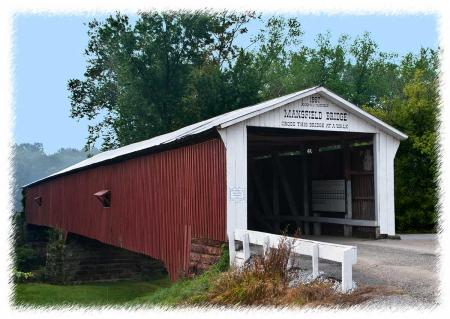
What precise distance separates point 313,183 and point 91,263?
12.9 meters

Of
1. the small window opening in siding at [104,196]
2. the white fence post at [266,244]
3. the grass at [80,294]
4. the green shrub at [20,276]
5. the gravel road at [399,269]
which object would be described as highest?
the small window opening in siding at [104,196]

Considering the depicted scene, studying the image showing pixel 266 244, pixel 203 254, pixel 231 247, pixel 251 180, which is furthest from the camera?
pixel 251 180

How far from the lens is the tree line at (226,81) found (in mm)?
18641

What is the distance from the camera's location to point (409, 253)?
34.7ft

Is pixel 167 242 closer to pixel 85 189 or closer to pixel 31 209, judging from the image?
pixel 85 189

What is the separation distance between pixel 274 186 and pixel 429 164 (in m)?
5.23

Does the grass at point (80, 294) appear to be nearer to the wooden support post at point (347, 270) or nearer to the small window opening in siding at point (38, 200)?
the small window opening in siding at point (38, 200)

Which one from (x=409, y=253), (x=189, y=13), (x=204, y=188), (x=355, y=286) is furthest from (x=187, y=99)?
(x=355, y=286)

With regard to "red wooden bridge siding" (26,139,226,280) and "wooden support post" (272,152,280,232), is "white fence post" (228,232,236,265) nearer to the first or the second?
"red wooden bridge siding" (26,139,226,280)

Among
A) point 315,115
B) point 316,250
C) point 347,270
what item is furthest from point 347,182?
point 347,270

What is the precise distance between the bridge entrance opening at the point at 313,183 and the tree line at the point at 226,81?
12.1ft

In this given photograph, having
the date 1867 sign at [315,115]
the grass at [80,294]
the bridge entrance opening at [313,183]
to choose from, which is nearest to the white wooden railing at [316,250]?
the bridge entrance opening at [313,183]

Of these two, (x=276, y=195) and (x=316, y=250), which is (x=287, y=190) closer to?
(x=276, y=195)

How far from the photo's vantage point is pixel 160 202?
47.1 feet
